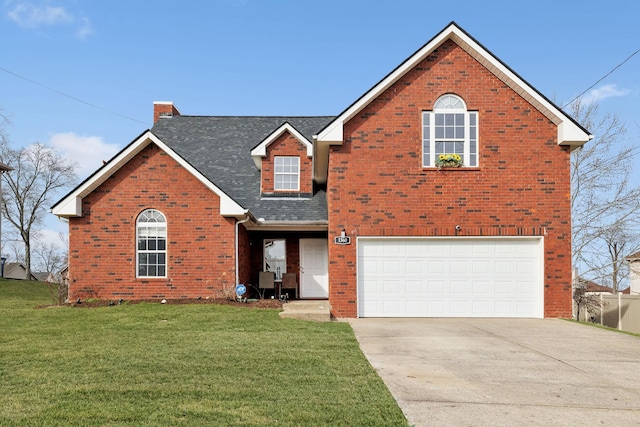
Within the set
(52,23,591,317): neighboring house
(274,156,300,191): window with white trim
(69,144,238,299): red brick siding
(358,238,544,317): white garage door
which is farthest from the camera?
(274,156,300,191): window with white trim

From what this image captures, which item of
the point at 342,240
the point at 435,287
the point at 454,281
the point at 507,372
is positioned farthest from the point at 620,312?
the point at 507,372

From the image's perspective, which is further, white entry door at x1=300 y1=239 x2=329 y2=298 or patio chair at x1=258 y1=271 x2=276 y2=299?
white entry door at x1=300 y1=239 x2=329 y2=298

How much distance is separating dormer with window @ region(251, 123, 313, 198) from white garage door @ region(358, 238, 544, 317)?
576cm

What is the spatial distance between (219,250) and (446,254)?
6.61 meters

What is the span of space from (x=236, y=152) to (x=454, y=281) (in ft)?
36.4

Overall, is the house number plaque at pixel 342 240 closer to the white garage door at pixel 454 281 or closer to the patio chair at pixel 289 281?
the white garage door at pixel 454 281

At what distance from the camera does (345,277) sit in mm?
13773

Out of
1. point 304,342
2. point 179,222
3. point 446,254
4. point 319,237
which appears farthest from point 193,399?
point 319,237

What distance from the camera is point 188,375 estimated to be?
689 cm

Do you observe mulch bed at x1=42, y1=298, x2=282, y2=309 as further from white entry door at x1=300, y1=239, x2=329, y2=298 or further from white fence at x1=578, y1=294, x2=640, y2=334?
white fence at x1=578, y1=294, x2=640, y2=334

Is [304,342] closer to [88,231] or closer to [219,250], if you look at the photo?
[219,250]

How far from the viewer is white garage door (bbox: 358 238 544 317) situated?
13.9 m

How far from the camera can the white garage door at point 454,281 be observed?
1390 centimetres

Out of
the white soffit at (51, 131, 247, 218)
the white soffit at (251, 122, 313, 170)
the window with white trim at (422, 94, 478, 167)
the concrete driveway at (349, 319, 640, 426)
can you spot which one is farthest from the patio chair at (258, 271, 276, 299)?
the window with white trim at (422, 94, 478, 167)
